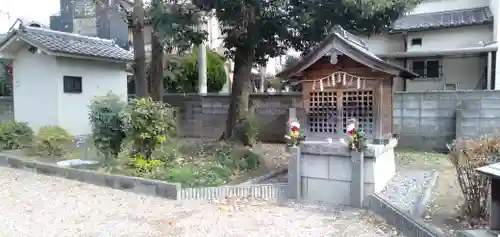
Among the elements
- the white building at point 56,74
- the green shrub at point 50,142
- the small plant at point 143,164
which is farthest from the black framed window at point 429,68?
the green shrub at point 50,142

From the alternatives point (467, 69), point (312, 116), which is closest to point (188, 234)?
point (312, 116)

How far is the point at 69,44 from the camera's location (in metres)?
13.9

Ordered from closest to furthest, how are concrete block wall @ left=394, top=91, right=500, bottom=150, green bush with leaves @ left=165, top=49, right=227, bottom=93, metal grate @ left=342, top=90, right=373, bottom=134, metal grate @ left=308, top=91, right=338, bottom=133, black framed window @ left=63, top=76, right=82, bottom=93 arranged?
1. metal grate @ left=342, top=90, right=373, bottom=134
2. metal grate @ left=308, top=91, right=338, bottom=133
3. concrete block wall @ left=394, top=91, right=500, bottom=150
4. black framed window @ left=63, top=76, right=82, bottom=93
5. green bush with leaves @ left=165, top=49, right=227, bottom=93

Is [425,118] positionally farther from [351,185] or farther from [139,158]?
[139,158]

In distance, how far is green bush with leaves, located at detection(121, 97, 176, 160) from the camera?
8180mm

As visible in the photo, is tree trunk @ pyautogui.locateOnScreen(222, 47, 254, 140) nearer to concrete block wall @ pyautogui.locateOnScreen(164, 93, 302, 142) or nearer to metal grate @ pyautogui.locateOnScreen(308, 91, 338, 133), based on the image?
concrete block wall @ pyautogui.locateOnScreen(164, 93, 302, 142)

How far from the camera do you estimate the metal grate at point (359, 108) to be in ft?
24.1

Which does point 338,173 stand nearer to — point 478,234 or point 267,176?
point 267,176

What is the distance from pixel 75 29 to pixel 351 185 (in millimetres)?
21633

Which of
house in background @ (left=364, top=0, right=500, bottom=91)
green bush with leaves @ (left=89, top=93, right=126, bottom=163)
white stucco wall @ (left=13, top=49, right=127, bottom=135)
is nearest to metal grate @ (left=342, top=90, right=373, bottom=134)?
green bush with leaves @ (left=89, top=93, right=126, bottom=163)

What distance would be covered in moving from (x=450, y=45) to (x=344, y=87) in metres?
10.9

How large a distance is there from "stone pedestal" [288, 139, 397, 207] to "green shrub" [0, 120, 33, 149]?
8939 mm

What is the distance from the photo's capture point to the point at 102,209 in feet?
22.0

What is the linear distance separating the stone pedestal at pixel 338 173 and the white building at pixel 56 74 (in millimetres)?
9159
